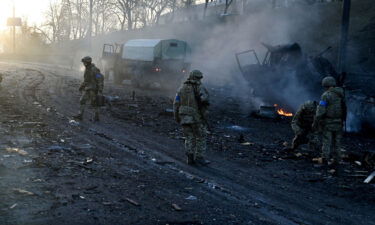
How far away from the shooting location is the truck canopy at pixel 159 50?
22188mm

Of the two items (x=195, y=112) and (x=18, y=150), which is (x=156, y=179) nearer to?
(x=195, y=112)

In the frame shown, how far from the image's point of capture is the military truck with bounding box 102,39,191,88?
22219mm

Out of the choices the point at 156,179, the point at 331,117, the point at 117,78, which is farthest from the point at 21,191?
the point at 117,78

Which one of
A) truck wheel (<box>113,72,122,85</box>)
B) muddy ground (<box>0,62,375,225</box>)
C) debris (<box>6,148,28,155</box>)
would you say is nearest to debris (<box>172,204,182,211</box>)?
muddy ground (<box>0,62,375,225</box>)

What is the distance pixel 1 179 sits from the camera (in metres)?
5.66

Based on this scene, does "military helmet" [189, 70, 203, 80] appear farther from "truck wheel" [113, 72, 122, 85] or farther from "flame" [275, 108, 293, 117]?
"truck wheel" [113, 72, 122, 85]

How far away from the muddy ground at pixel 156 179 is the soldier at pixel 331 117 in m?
0.47

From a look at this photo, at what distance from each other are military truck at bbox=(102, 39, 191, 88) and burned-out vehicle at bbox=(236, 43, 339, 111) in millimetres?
5979

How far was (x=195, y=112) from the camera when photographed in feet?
25.0

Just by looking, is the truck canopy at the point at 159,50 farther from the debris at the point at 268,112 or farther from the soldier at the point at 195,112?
the soldier at the point at 195,112

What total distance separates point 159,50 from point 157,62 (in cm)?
68

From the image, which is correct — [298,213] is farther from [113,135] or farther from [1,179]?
[113,135]

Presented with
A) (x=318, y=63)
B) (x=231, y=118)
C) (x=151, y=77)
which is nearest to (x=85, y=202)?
(x=231, y=118)

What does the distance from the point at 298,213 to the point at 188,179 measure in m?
→ 1.91
